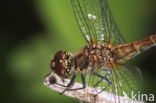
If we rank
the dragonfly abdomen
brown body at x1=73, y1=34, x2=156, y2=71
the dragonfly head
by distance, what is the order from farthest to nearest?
the dragonfly abdomen < brown body at x1=73, y1=34, x2=156, y2=71 < the dragonfly head

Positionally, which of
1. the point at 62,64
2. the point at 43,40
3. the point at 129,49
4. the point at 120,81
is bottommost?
the point at 120,81

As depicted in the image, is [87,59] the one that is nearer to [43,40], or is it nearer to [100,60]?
[100,60]

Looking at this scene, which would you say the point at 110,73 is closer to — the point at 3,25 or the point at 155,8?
the point at 155,8

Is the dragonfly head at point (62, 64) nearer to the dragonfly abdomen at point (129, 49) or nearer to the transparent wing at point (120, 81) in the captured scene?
the transparent wing at point (120, 81)

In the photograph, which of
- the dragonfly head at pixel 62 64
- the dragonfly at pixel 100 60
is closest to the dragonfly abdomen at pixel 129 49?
the dragonfly at pixel 100 60

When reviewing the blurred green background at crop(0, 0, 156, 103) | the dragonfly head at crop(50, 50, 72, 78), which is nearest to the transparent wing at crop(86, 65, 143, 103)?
the dragonfly head at crop(50, 50, 72, 78)

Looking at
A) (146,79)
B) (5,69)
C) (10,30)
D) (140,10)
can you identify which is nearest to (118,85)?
(146,79)

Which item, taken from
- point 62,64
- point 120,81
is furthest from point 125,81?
point 62,64

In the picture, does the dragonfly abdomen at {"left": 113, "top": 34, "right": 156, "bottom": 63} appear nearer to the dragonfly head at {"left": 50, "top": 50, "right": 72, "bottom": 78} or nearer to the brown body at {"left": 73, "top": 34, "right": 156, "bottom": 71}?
the brown body at {"left": 73, "top": 34, "right": 156, "bottom": 71}

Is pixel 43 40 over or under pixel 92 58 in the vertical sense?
over
